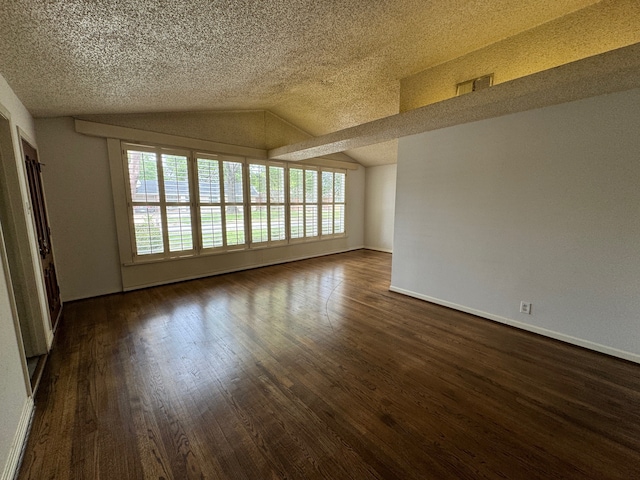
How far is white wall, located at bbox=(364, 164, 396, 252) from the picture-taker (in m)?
7.28

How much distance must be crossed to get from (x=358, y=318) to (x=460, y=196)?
199 cm

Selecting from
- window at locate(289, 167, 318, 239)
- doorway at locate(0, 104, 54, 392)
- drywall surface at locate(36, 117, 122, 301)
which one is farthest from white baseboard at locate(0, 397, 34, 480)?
window at locate(289, 167, 318, 239)

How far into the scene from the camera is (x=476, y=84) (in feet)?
9.54

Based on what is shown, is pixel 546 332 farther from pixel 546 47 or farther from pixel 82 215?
pixel 82 215

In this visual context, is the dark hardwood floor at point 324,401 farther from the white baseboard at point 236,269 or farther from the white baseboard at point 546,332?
the white baseboard at point 236,269

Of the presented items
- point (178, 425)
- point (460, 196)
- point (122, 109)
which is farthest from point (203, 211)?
point (460, 196)

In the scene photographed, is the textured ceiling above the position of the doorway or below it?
above

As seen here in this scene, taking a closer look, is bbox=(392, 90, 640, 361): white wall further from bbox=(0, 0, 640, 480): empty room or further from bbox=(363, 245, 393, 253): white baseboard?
bbox=(363, 245, 393, 253): white baseboard

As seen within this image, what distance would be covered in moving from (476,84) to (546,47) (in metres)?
0.60

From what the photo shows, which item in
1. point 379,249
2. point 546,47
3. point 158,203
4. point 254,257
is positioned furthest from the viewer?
point 379,249

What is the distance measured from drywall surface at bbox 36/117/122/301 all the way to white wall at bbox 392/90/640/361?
447cm

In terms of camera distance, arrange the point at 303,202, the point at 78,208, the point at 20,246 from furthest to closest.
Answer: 1. the point at 303,202
2. the point at 78,208
3. the point at 20,246

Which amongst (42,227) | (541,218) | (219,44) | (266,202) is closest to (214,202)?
(266,202)

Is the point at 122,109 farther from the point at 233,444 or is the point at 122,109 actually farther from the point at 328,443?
the point at 328,443
